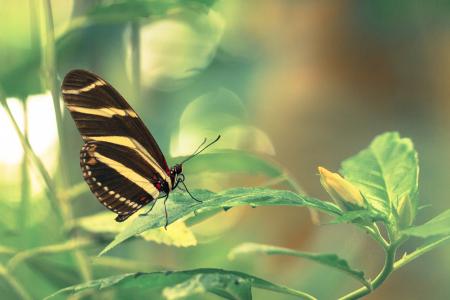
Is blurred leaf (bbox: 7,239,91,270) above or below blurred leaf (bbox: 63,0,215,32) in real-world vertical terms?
below

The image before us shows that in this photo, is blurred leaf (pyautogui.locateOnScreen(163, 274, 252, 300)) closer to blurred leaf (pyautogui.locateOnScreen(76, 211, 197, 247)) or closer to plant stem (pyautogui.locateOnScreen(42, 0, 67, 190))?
blurred leaf (pyautogui.locateOnScreen(76, 211, 197, 247))

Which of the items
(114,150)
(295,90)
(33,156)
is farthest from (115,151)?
(295,90)

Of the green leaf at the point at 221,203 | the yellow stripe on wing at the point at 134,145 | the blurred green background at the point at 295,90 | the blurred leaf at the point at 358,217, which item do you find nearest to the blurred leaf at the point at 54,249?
the yellow stripe on wing at the point at 134,145

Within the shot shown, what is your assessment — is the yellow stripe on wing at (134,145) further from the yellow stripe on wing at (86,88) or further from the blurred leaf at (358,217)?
the blurred leaf at (358,217)

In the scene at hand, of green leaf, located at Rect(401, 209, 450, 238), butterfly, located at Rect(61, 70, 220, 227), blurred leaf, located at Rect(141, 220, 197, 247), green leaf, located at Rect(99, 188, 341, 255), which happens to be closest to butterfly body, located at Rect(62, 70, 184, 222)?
butterfly, located at Rect(61, 70, 220, 227)

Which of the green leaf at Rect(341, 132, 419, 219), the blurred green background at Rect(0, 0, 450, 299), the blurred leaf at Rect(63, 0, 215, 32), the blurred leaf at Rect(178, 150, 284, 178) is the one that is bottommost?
the blurred green background at Rect(0, 0, 450, 299)

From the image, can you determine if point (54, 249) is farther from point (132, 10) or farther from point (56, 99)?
point (132, 10)

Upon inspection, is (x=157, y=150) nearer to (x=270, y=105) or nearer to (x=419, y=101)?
(x=270, y=105)

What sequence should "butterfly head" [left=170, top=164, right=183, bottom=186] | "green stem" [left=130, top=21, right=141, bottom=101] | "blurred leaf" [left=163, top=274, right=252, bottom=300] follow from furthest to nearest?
"green stem" [left=130, top=21, right=141, bottom=101]
"butterfly head" [left=170, top=164, right=183, bottom=186]
"blurred leaf" [left=163, top=274, right=252, bottom=300]
